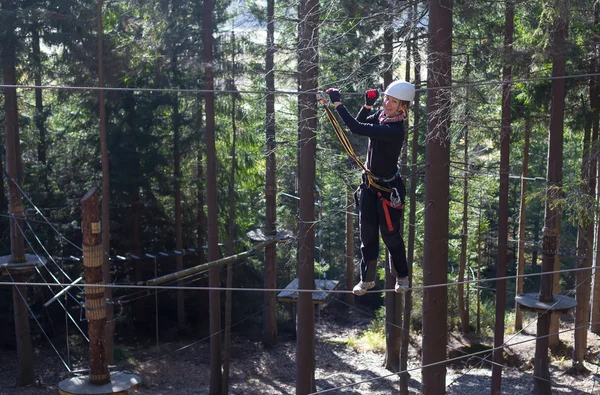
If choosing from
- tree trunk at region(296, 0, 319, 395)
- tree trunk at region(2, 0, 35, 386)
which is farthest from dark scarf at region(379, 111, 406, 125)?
tree trunk at region(2, 0, 35, 386)

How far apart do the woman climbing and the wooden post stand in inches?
145

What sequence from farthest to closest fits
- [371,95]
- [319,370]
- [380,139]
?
[319,370] → [371,95] → [380,139]

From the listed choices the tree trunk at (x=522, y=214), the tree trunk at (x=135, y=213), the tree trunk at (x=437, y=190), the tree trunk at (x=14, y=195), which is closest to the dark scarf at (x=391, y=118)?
the tree trunk at (x=437, y=190)

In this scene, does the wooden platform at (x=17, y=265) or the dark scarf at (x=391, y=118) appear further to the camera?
the wooden platform at (x=17, y=265)

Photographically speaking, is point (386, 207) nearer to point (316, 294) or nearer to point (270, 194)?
point (316, 294)

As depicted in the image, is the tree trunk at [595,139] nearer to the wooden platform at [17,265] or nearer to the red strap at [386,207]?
the red strap at [386,207]

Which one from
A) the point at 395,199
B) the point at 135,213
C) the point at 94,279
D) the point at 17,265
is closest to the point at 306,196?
the point at 94,279

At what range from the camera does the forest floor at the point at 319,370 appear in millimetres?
15164

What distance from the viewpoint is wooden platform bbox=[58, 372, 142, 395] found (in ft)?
24.8

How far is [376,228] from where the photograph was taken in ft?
18.0

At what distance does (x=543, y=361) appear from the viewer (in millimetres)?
12914

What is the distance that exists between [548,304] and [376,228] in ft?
23.4

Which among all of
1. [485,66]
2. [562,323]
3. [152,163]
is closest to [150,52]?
[152,163]

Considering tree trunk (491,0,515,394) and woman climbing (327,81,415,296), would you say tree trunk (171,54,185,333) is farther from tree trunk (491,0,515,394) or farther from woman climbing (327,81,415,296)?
woman climbing (327,81,415,296)
